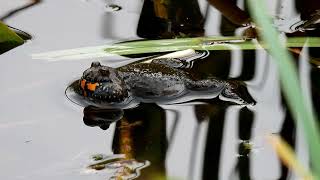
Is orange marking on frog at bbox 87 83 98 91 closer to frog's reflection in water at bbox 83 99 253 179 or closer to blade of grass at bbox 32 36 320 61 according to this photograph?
frog's reflection in water at bbox 83 99 253 179

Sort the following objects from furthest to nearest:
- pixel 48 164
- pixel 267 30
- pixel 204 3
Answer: pixel 204 3
pixel 48 164
pixel 267 30

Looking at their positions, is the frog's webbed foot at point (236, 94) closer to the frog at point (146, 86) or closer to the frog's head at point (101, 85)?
the frog at point (146, 86)

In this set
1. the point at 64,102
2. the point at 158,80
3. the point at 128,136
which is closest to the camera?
the point at 128,136

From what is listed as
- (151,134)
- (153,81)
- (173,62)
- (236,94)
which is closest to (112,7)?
(173,62)

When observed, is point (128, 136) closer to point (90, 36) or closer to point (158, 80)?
point (158, 80)

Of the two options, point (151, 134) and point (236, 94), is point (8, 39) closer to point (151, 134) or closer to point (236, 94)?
point (151, 134)

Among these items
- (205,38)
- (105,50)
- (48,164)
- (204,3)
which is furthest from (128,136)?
(204,3)

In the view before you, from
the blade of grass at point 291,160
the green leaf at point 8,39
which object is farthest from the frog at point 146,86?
the blade of grass at point 291,160
